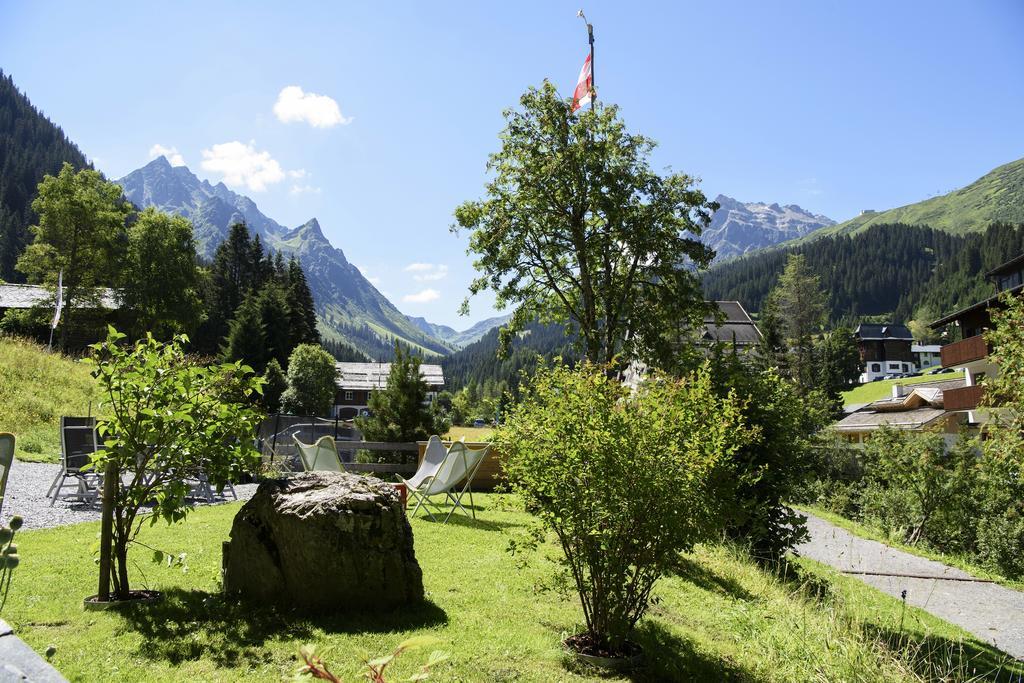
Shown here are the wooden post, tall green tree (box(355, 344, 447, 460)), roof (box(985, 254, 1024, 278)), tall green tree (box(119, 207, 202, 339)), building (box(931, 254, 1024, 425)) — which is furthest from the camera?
tall green tree (box(119, 207, 202, 339))

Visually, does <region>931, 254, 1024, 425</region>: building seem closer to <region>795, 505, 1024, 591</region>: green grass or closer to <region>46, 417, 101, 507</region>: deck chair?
<region>795, 505, 1024, 591</region>: green grass

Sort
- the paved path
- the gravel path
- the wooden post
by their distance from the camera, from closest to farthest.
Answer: the wooden post
the gravel path
the paved path

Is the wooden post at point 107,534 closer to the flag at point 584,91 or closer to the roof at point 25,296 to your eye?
the flag at point 584,91

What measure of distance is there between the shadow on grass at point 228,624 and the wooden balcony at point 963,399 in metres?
27.5

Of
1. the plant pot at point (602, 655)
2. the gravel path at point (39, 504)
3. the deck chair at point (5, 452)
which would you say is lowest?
the plant pot at point (602, 655)

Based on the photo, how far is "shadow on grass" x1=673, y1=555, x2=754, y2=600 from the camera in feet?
22.8

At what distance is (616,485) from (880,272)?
7269 inches

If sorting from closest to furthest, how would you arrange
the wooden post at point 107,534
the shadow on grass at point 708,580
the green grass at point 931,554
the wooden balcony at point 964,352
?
the wooden post at point 107,534, the shadow on grass at point 708,580, the green grass at point 931,554, the wooden balcony at point 964,352

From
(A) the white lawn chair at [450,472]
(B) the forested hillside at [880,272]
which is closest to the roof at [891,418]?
(A) the white lawn chair at [450,472]

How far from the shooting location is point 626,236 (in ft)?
44.3

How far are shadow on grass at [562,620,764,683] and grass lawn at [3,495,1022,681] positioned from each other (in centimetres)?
1

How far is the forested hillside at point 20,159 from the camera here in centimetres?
9594

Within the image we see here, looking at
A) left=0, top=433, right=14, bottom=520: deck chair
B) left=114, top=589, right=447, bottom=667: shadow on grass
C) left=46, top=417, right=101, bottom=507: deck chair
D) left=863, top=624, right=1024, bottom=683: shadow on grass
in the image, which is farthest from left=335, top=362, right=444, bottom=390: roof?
left=0, top=433, right=14, bottom=520: deck chair

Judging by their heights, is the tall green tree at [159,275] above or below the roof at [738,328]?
above
